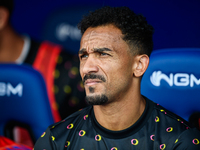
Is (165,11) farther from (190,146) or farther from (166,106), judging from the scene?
(190,146)

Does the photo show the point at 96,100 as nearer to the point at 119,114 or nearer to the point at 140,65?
the point at 119,114

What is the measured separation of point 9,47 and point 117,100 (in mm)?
978

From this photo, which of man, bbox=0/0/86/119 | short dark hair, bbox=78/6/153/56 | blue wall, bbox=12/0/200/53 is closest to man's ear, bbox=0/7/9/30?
man, bbox=0/0/86/119

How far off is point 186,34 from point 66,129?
3.22 feet

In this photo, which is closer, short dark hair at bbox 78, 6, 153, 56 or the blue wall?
short dark hair at bbox 78, 6, 153, 56

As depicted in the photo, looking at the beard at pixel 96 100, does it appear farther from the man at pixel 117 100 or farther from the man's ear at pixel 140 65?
the man's ear at pixel 140 65

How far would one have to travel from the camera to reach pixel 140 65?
1191mm

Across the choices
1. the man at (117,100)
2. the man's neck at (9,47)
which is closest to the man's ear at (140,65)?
the man at (117,100)

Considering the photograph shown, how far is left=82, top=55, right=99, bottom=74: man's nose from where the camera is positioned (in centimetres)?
111

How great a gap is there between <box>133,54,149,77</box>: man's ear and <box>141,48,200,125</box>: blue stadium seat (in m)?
0.08

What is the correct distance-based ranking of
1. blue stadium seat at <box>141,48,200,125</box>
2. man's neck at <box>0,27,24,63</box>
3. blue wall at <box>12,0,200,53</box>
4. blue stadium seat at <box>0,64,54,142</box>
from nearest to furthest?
blue stadium seat at <box>141,48,200,125</box>
blue stadium seat at <box>0,64,54,142</box>
blue wall at <box>12,0,200,53</box>
man's neck at <box>0,27,24,63</box>

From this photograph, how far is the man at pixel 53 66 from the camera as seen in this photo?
1.80 meters

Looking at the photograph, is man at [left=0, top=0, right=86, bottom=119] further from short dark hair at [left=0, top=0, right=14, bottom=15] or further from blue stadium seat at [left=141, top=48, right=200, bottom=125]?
blue stadium seat at [left=141, top=48, right=200, bottom=125]

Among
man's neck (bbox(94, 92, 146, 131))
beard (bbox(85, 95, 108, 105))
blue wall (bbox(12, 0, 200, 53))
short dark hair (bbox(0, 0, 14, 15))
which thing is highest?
short dark hair (bbox(0, 0, 14, 15))
